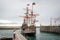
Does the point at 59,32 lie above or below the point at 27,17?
below

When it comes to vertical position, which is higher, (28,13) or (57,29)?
(28,13)

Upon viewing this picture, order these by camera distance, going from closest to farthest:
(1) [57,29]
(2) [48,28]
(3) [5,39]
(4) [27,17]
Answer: (3) [5,39] → (4) [27,17] → (1) [57,29] → (2) [48,28]

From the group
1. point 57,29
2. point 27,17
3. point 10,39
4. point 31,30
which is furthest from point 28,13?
point 10,39

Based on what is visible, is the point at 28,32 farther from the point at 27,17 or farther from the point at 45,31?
the point at 45,31

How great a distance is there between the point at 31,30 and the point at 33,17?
10.9 metres

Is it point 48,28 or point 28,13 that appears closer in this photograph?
point 28,13

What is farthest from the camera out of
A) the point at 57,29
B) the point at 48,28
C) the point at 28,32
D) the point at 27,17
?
the point at 48,28

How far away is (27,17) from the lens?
45.4 m

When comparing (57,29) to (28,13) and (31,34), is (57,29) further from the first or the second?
(31,34)

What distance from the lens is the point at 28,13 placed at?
45.7 metres

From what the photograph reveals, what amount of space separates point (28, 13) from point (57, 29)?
56.0 feet

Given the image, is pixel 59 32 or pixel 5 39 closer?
pixel 5 39

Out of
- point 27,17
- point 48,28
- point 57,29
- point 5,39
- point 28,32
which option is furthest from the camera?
point 48,28

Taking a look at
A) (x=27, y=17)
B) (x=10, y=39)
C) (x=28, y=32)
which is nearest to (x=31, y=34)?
(x=28, y=32)
